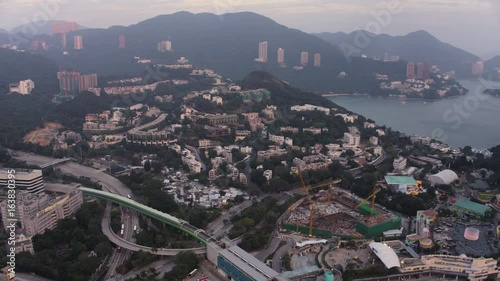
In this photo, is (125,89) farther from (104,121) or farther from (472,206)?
(472,206)

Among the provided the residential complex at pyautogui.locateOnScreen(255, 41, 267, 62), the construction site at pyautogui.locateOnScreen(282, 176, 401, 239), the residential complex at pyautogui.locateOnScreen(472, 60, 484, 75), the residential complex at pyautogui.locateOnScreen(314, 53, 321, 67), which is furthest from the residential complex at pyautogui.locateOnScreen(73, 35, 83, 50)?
the residential complex at pyautogui.locateOnScreen(472, 60, 484, 75)

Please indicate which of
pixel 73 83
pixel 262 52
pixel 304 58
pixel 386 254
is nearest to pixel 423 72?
pixel 304 58

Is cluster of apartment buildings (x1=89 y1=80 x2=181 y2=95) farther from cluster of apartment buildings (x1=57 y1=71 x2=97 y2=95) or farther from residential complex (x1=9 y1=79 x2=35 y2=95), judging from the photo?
residential complex (x1=9 y1=79 x2=35 y2=95)

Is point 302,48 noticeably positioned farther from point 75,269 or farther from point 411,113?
point 75,269

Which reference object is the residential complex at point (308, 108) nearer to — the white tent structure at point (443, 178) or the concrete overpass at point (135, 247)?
the white tent structure at point (443, 178)

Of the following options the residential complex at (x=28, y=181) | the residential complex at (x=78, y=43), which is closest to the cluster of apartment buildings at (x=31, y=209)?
the residential complex at (x=28, y=181)
